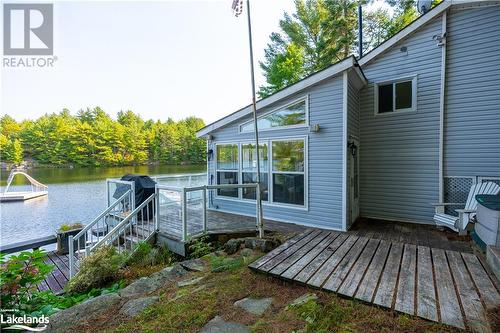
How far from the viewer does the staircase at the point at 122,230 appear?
15.8 ft

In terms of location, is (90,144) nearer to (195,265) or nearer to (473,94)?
(195,265)

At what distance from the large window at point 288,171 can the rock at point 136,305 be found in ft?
12.9

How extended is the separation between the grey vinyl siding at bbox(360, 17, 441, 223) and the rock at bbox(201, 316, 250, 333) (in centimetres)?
555

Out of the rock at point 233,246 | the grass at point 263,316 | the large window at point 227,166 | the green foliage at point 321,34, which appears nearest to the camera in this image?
the grass at point 263,316

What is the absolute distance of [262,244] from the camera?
3.77 metres

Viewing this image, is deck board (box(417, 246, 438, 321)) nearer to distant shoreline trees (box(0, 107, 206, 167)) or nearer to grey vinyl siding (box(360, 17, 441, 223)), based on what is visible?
grey vinyl siding (box(360, 17, 441, 223))

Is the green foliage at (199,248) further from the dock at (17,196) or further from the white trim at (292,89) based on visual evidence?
the dock at (17,196)

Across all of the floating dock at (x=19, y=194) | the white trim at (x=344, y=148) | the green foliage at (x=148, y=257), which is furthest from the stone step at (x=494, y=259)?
the floating dock at (x=19, y=194)

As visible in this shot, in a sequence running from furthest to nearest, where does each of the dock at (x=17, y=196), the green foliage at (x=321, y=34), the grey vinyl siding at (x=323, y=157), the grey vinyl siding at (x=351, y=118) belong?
the dock at (x=17, y=196) → the green foliage at (x=321, y=34) → the grey vinyl siding at (x=351, y=118) → the grey vinyl siding at (x=323, y=157)

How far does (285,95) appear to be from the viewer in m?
5.75

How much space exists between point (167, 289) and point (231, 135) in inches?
190

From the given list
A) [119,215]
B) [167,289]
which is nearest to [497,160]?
[167,289]
